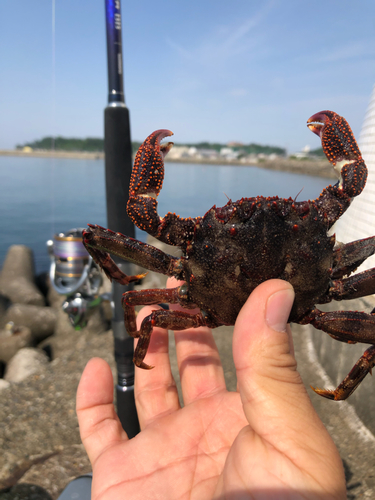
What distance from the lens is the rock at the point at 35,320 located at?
724cm

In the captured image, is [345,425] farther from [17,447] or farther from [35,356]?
[35,356]

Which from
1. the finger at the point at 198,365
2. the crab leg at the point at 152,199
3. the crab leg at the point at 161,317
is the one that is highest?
the crab leg at the point at 152,199

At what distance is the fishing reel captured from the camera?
188 inches

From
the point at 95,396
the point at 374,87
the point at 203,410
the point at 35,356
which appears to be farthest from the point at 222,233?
the point at 35,356

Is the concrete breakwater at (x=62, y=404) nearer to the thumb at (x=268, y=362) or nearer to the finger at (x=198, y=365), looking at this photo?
the finger at (x=198, y=365)

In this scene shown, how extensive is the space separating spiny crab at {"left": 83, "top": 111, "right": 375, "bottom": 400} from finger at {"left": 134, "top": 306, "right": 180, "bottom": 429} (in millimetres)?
208

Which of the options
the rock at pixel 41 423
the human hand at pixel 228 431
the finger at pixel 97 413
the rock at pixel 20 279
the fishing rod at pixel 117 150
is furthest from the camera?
the rock at pixel 20 279

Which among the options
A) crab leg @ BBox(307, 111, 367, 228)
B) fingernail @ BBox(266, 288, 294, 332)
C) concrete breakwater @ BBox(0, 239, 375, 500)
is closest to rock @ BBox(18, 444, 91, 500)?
concrete breakwater @ BBox(0, 239, 375, 500)

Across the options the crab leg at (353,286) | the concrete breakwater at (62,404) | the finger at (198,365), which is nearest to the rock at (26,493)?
the concrete breakwater at (62,404)

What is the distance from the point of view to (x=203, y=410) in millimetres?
2381

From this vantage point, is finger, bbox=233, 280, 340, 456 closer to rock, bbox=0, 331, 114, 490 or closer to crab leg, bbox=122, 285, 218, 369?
crab leg, bbox=122, 285, 218, 369

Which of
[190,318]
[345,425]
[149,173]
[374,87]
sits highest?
[374,87]

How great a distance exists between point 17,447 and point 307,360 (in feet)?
13.2

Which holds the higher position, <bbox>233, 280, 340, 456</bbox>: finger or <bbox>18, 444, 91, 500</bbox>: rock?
Result: <bbox>233, 280, 340, 456</bbox>: finger
